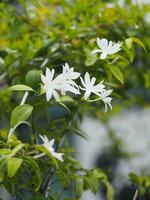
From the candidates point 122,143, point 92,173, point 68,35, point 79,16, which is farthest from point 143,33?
point 122,143

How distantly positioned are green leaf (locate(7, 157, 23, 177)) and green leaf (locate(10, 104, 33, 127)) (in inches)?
3.5

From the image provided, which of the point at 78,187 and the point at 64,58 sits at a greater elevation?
the point at 64,58

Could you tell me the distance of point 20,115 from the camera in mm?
1022

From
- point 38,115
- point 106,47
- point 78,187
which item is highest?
point 106,47

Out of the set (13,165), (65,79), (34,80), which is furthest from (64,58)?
(13,165)

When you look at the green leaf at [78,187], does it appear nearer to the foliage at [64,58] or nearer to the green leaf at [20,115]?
the foliage at [64,58]

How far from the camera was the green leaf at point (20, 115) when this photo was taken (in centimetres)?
102

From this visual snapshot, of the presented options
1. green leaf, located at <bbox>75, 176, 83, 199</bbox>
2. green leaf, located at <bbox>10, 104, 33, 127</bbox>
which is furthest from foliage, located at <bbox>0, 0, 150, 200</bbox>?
green leaf, located at <bbox>10, 104, 33, 127</bbox>

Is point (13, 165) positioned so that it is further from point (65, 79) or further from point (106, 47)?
point (106, 47)

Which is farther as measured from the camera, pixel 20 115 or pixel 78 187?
pixel 78 187

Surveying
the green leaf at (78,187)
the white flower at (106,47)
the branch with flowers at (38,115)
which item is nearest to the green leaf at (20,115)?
the branch with flowers at (38,115)

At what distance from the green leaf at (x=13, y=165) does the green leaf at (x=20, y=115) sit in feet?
0.29

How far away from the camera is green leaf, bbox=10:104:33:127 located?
1.02m

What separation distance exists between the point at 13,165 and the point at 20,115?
0.39 ft
